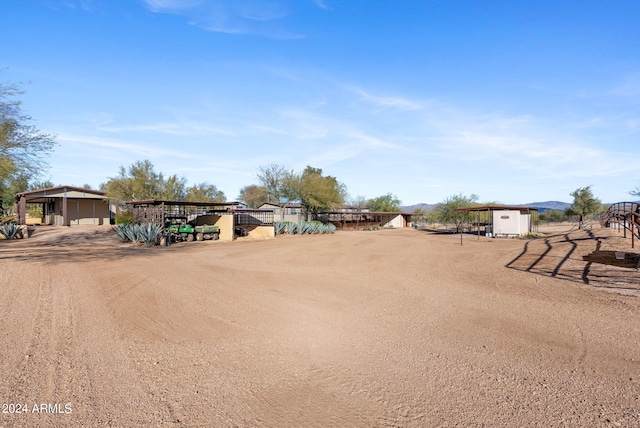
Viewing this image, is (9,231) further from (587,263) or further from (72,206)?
(587,263)

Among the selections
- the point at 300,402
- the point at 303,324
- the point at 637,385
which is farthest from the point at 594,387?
the point at 303,324

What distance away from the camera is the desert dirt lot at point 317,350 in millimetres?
3398

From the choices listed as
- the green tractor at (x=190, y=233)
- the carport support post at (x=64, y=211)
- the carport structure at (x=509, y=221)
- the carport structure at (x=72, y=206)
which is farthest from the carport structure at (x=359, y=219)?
the carport support post at (x=64, y=211)

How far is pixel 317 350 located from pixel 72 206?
1379 inches

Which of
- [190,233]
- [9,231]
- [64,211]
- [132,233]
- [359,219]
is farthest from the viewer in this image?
[359,219]

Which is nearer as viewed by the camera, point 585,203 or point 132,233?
point 132,233

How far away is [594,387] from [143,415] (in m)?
4.36

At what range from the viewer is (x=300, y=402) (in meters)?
3.57

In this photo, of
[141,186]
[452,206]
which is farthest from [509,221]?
[141,186]

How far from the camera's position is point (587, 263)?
1135 centimetres

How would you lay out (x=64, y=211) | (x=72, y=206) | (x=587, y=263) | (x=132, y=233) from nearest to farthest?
(x=587, y=263)
(x=132, y=233)
(x=64, y=211)
(x=72, y=206)

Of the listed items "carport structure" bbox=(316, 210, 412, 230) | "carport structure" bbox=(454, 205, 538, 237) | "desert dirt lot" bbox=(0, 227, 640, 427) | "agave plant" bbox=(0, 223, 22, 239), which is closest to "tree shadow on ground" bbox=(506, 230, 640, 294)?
"desert dirt lot" bbox=(0, 227, 640, 427)

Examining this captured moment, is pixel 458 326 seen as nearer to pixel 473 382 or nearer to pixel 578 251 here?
pixel 473 382

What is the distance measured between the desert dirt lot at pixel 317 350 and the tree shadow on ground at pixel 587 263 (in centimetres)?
13
